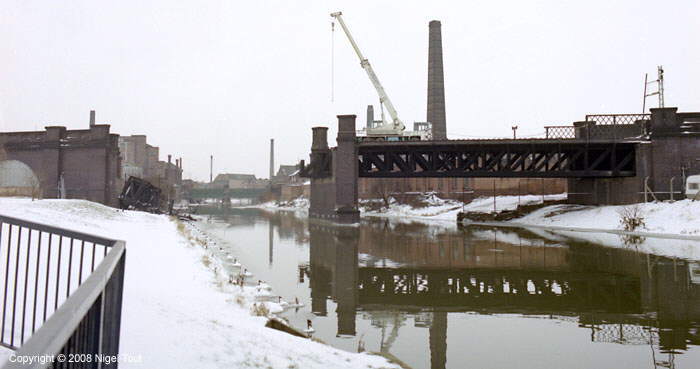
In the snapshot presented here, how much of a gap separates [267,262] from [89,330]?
17737mm

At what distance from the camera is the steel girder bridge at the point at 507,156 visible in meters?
41.3

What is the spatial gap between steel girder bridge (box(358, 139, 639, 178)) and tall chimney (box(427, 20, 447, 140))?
2160cm

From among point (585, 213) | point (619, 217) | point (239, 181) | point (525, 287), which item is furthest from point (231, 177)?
point (525, 287)

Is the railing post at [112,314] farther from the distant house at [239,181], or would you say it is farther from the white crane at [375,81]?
the distant house at [239,181]

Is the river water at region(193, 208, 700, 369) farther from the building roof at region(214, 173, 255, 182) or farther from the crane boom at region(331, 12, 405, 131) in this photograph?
the building roof at region(214, 173, 255, 182)

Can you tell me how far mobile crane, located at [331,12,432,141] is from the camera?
46938 millimetres

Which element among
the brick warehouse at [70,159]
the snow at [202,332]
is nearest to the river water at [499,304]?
the snow at [202,332]

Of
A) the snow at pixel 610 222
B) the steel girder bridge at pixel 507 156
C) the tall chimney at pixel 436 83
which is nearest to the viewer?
the snow at pixel 610 222

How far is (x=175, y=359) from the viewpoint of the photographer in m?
5.44

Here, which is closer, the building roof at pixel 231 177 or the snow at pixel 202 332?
the snow at pixel 202 332

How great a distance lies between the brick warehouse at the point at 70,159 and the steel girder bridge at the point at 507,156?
24833 millimetres

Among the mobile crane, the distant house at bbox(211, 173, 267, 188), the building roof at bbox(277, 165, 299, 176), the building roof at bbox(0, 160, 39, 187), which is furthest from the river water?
the distant house at bbox(211, 173, 267, 188)

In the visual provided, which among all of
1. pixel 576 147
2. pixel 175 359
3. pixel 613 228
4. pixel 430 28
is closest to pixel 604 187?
pixel 576 147

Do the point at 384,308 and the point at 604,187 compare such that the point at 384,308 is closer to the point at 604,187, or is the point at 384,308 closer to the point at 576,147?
the point at 576,147
